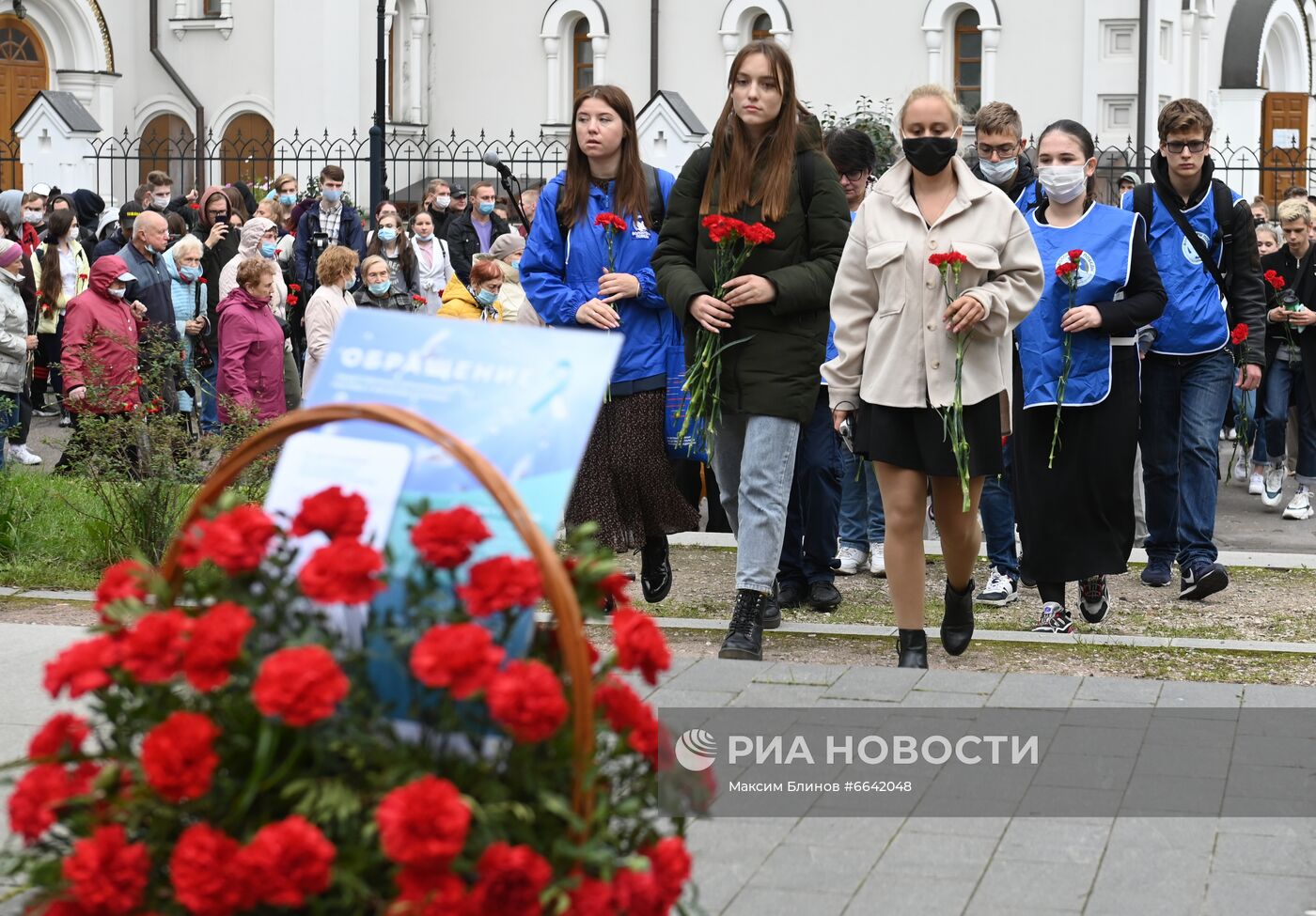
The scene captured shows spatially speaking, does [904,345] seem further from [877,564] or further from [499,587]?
[499,587]

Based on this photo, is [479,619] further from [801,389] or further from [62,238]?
[62,238]

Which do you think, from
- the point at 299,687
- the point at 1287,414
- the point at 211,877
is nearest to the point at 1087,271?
the point at 299,687

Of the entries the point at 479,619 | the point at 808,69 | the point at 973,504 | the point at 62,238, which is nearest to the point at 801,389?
the point at 973,504

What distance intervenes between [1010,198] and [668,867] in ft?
17.0

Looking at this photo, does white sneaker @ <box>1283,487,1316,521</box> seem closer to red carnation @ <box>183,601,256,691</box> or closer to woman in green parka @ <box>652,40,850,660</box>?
woman in green parka @ <box>652,40,850,660</box>

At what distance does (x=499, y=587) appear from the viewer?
2920 millimetres

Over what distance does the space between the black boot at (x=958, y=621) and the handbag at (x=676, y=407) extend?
1.12 m

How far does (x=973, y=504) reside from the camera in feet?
21.4

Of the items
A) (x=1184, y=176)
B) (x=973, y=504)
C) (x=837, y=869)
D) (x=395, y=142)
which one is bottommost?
(x=837, y=869)

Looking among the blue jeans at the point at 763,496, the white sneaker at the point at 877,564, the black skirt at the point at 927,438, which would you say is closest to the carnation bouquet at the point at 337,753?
the black skirt at the point at 927,438

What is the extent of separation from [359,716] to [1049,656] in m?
4.49

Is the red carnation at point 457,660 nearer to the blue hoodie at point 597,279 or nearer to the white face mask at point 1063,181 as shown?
the blue hoodie at point 597,279

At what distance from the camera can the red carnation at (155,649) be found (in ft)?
9.49

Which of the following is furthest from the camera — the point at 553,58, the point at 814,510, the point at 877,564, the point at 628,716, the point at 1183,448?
the point at 553,58
